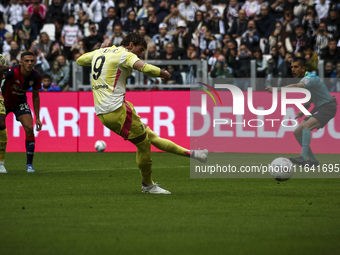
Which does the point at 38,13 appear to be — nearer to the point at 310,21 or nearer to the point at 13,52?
the point at 13,52

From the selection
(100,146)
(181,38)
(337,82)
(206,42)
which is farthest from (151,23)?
(337,82)

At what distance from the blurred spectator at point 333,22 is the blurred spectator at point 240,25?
2.42 meters

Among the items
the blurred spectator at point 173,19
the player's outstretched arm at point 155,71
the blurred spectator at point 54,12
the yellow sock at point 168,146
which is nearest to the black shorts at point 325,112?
the yellow sock at point 168,146

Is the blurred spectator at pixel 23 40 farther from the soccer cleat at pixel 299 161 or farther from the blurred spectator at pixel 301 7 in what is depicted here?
the soccer cleat at pixel 299 161

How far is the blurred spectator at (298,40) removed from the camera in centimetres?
2022

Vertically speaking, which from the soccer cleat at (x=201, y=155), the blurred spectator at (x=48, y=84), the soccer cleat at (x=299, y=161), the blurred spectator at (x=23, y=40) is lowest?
A: the soccer cleat at (x=299, y=161)

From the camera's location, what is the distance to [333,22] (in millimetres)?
20672

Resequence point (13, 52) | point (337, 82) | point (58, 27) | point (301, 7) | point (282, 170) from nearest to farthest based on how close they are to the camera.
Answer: point (282, 170) < point (337, 82) < point (301, 7) < point (13, 52) < point (58, 27)

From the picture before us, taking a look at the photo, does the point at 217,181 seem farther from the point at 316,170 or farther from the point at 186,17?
the point at 186,17

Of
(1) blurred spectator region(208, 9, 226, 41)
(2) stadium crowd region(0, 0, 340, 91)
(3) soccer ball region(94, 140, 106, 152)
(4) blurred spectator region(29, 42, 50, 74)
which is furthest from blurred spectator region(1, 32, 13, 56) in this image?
(1) blurred spectator region(208, 9, 226, 41)

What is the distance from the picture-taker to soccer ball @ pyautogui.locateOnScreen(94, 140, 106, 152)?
19.5 meters

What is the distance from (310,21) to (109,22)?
20.6ft

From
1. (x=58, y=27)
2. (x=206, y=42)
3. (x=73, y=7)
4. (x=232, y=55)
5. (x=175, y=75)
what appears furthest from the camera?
(x=73, y=7)

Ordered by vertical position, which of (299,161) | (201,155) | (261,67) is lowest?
(299,161)
